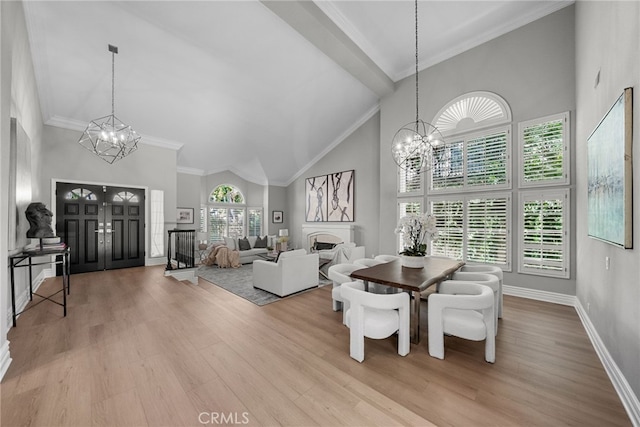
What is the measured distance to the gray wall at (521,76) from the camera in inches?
148

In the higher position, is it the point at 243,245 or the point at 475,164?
the point at 475,164

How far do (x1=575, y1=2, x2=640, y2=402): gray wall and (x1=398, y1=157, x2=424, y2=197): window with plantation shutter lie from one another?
7.85ft

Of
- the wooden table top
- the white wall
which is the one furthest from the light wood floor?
the wooden table top

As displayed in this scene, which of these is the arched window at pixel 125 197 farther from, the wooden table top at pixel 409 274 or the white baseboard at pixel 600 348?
the white baseboard at pixel 600 348

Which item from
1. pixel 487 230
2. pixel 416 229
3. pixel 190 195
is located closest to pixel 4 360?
pixel 416 229

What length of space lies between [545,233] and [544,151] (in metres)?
1.35

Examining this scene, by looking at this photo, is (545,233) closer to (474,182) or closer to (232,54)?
(474,182)

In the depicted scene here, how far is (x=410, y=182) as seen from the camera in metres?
5.45

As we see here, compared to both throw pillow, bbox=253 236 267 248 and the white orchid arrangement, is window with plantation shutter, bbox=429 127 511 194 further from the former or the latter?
throw pillow, bbox=253 236 267 248

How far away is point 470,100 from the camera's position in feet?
15.5

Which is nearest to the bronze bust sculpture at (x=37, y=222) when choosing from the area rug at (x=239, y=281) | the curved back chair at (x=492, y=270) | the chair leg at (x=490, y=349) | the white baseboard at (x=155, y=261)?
the area rug at (x=239, y=281)

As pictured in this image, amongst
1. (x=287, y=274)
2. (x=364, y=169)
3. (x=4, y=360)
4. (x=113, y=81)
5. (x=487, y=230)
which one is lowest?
(x=4, y=360)

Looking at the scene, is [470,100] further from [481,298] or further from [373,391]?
[373,391]

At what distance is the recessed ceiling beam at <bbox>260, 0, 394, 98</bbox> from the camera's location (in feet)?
11.6
